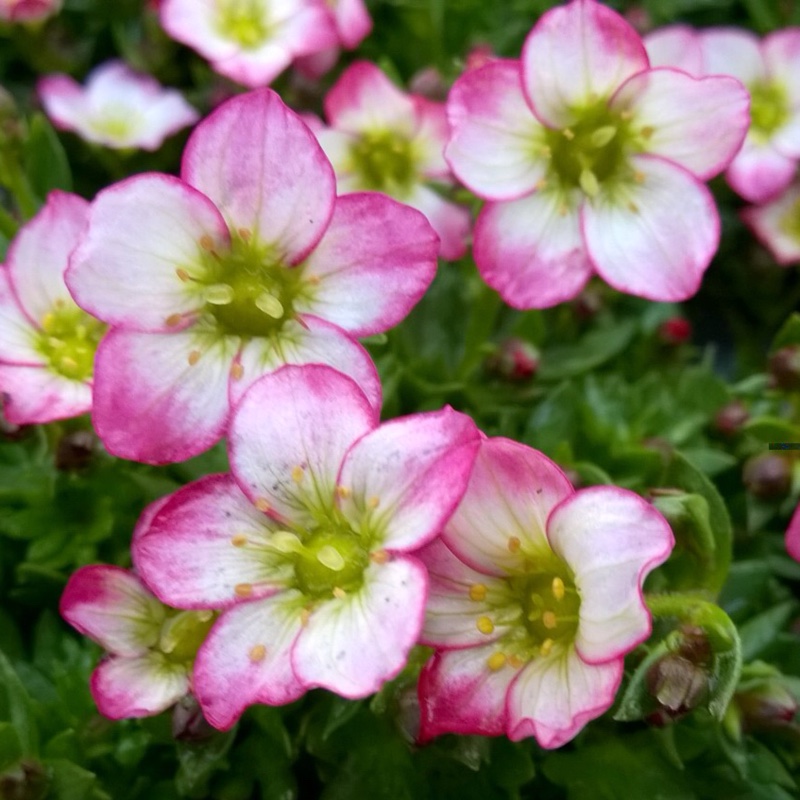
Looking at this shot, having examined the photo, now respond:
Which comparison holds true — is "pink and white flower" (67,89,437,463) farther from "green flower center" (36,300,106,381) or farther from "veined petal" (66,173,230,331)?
"green flower center" (36,300,106,381)

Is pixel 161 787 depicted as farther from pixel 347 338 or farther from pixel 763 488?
pixel 763 488

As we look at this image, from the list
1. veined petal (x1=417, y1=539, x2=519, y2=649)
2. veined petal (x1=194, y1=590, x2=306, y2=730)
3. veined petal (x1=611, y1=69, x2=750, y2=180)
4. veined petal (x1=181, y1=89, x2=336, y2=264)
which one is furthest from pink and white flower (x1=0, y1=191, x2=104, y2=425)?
veined petal (x1=611, y1=69, x2=750, y2=180)

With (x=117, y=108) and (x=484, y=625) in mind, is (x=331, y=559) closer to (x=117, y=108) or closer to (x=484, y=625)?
(x=484, y=625)

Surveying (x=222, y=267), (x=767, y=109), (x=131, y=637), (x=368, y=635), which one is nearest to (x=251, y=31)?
(x=222, y=267)

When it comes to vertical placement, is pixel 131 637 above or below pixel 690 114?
below

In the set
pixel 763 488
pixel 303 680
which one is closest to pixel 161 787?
pixel 303 680

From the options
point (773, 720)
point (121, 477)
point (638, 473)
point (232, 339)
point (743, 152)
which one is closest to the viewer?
point (232, 339)

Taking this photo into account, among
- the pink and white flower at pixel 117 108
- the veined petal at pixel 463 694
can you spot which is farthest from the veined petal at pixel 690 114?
the pink and white flower at pixel 117 108
